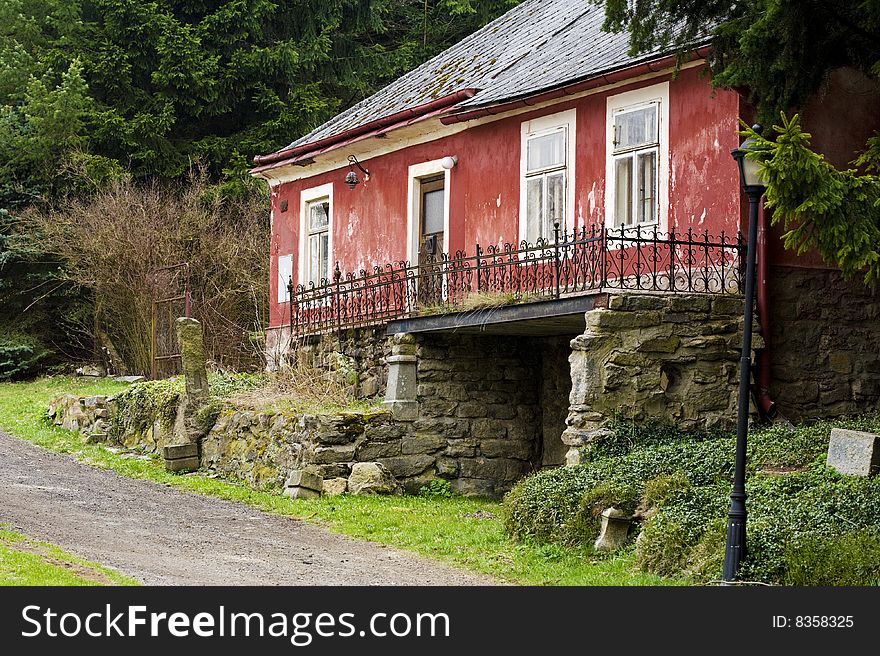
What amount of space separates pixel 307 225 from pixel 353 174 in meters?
2.24

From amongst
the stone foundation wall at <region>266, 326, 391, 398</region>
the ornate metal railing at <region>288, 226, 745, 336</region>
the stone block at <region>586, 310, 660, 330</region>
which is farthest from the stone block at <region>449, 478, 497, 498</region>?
the stone block at <region>586, 310, 660, 330</region>

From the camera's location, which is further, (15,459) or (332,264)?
(332,264)

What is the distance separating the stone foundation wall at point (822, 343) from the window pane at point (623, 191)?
6.37ft

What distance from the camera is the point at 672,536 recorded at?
9617mm

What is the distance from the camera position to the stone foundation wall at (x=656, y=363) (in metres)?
12.5

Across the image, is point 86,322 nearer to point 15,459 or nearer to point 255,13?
point 255,13

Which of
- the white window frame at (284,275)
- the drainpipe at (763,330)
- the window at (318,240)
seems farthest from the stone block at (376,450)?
the white window frame at (284,275)

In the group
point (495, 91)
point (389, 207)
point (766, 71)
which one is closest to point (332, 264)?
point (389, 207)

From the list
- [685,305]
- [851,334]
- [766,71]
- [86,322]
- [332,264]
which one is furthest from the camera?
[86,322]

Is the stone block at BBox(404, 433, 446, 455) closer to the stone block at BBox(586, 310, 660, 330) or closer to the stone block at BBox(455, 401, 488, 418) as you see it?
the stone block at BBox(455, 401, 488, 418)

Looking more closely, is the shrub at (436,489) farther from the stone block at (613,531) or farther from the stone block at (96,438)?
the stone block at (96,438)

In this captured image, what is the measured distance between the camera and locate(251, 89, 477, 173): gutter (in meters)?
16.6

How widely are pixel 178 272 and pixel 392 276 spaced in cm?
946

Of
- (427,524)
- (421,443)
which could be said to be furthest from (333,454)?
(427,524)
